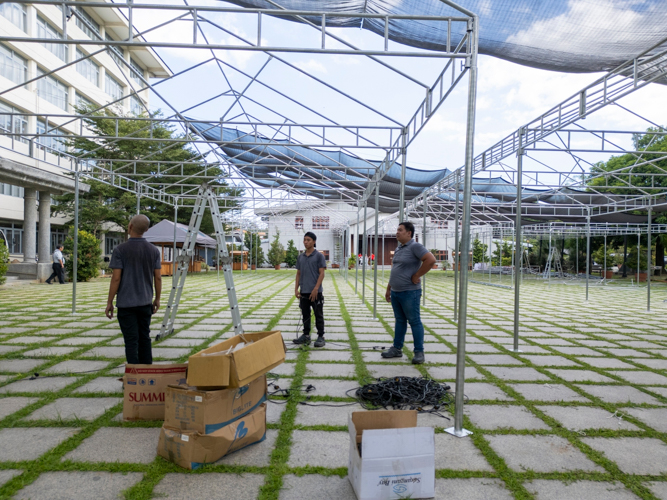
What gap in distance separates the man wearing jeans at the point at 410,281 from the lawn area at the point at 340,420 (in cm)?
34

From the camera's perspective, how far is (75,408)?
137 inches

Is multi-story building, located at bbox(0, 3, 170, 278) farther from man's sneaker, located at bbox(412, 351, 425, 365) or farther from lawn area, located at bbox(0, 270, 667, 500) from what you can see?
man's sneaker, located at bbox(412, 351, 425, 365)

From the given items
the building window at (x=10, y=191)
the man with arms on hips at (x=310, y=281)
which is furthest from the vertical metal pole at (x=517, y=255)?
the building window at (x=10, y=191)

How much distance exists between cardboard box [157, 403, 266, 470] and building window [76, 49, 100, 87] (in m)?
32.2

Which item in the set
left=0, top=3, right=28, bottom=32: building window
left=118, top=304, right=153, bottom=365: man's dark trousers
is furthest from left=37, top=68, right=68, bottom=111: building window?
left=118, top=304, right=153, bottom=365: man's dark trousers

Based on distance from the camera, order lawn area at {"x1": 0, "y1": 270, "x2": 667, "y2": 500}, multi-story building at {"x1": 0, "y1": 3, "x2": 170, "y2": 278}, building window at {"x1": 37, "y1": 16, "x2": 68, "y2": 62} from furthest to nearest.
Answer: building window at {"x1": 37, "y1": 16, "x2": 68, "y2": 62} < multi-story building at {"x1": 0, "y1": 3, "x2": 170, "y2": 278} < lawn area at {"x1": 0, "y1": 270, "x2": 667, "y2": 500}

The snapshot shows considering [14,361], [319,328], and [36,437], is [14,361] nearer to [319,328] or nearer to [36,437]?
[36,437]

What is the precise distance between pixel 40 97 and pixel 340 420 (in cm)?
2856

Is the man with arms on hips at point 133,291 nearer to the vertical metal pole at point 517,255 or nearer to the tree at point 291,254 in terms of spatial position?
the vertical metal pole at point 517,255

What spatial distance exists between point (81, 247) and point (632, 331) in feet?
53.9

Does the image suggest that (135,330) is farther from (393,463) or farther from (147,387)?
(393,463)

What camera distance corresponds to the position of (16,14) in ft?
72.0

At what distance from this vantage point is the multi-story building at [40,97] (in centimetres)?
1577

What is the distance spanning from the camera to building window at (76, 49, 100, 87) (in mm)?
28719
